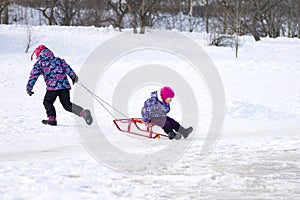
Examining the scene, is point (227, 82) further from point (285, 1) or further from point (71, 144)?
point (285, 1)

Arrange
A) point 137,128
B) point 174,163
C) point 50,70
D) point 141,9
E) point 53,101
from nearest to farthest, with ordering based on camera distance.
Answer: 1. point 174,163
2. point 137,128
3. point 50,70
4. point 53,101
5. point 141,9

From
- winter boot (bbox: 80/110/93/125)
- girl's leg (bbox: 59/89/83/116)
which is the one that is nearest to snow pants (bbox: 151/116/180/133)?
winter boot (bbox: 80/110/93/125)

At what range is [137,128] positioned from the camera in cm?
855

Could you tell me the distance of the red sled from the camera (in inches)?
315

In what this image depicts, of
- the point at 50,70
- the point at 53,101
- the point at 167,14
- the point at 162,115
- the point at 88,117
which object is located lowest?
the point at 88,117

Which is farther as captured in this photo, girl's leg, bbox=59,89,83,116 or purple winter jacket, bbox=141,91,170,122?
girl's leg, bbox=59,89,83,116

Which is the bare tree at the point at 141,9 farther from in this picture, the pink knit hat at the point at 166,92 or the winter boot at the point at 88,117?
the pink knit hat at the point at 166,92

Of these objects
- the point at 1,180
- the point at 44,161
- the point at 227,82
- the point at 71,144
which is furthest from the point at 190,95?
the point at 1,180

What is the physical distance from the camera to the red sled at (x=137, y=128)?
800 centimetres

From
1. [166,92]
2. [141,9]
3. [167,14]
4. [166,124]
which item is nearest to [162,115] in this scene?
[166,124]

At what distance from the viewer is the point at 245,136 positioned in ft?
26.3

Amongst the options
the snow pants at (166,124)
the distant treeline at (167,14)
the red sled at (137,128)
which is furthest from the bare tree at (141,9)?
the snow pants at (166,124)

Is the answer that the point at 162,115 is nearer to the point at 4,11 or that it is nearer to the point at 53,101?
the point at 53,101

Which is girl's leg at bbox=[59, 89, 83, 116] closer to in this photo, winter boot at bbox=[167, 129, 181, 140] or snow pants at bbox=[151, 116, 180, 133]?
snow pants at bbox=[151, 116, 180, 133]
